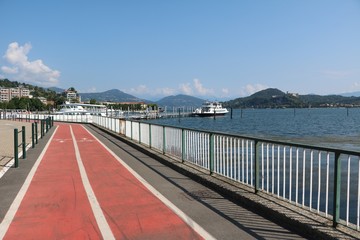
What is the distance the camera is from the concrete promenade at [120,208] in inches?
212

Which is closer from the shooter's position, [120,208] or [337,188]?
[337,188]

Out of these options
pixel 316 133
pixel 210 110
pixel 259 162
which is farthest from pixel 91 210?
pixel 210 110

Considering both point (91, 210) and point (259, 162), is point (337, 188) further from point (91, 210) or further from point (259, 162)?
point (259, 162)

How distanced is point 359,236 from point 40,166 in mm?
9638

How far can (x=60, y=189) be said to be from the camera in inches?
331

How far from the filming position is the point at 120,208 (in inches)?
265

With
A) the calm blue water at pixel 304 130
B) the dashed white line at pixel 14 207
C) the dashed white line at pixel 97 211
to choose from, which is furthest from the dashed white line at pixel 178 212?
the calm blue water at pixel 304 130

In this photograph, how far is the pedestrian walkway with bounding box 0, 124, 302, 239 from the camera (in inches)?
212

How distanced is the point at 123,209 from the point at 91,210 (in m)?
0.55

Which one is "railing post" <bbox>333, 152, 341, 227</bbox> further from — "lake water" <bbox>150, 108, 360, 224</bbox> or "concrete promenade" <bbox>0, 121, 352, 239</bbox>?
"lake water" <bbox>150, 108, 360, 224</bbox>

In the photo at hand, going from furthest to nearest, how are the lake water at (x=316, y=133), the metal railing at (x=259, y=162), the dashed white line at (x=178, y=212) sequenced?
the lake water at (x=316, y=133) < the metal railing at (x=259, y=162) < the dashed white line at (x=178, y=212)

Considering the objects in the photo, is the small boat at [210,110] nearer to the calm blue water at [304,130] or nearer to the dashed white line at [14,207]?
the calm blue water at [304,130]

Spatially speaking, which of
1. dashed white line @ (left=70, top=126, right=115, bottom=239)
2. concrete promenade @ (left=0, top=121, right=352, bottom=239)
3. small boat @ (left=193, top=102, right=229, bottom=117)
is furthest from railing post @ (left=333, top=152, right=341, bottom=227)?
small boat @ (left=193, top=102, right=229, bottom=117)

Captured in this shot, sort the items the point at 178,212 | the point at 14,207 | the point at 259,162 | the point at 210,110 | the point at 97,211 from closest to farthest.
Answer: the point at 178,212, the point at 97,211, the point at 14,207, the point at 259,162, the point at 210,110
